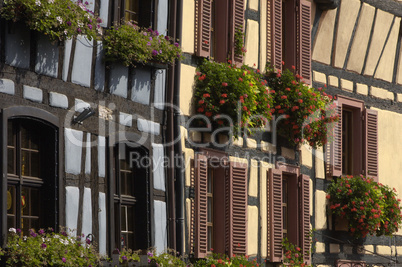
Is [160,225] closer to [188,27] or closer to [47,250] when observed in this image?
[47,250]

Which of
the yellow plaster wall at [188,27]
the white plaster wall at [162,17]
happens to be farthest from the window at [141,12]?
the yellow plaster wall at [188,27]

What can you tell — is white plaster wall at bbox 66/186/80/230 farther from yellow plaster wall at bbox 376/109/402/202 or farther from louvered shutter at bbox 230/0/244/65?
yellow plaster wall at bbox 376/109/402/202

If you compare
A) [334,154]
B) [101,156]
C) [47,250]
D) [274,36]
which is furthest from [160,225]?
[334,154]

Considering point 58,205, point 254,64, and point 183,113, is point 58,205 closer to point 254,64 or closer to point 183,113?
point 183,113

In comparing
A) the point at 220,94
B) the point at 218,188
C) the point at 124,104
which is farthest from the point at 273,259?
the point at 124,104

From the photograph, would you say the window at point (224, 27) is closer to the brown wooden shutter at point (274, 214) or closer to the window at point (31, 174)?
the brown wooden shutter at point (274, 214)

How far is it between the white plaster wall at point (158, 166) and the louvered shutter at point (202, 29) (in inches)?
54.8

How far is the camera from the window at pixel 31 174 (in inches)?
396

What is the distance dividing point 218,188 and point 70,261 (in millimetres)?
3350

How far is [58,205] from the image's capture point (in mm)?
10266

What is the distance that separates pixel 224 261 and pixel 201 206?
2.24 feet

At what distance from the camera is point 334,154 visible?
1493 cm

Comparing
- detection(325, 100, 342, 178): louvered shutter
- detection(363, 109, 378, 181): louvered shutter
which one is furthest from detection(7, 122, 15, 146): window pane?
detection(363, 109, 378, 181): louvered shutter

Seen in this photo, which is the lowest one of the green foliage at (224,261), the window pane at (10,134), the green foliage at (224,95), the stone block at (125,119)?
the green foliage at (224,261)
